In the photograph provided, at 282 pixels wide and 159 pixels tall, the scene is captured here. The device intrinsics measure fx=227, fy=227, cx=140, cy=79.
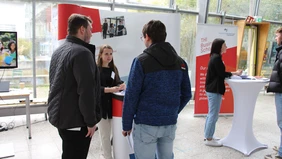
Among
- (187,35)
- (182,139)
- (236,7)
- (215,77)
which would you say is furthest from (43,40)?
(236,7)

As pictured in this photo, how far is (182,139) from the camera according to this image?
3441 mm

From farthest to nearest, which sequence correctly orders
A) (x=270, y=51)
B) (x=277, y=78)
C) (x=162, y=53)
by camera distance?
1. (x=270, y=51)
2. (x=277, y=78)
3. (x=162, y=53)

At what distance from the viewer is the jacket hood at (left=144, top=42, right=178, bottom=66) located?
1466 millimetres

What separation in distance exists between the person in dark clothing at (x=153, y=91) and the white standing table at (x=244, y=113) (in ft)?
5.00

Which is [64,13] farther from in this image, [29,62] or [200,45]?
[200,45]

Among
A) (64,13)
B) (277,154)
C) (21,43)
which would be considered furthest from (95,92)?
(21,43)

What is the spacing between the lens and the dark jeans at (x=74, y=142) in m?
1.57

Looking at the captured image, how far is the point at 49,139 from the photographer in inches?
131

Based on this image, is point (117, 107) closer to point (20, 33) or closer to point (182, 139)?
point (182, 139)

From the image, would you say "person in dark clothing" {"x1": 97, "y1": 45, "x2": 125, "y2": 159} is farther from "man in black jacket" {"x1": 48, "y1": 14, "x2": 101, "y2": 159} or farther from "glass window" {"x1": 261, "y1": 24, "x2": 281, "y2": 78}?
"glass window" {"x1": 261, "y1": 24, "x2": 281, "y2": 78}

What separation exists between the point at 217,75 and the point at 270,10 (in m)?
5.54

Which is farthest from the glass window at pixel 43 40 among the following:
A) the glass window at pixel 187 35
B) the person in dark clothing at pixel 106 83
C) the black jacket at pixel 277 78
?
the black jacket at pixel 277 78

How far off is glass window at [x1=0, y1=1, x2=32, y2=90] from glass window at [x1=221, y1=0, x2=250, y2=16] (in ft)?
15.6

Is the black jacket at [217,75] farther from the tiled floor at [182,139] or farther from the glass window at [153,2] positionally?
the glass window at [153,2]
